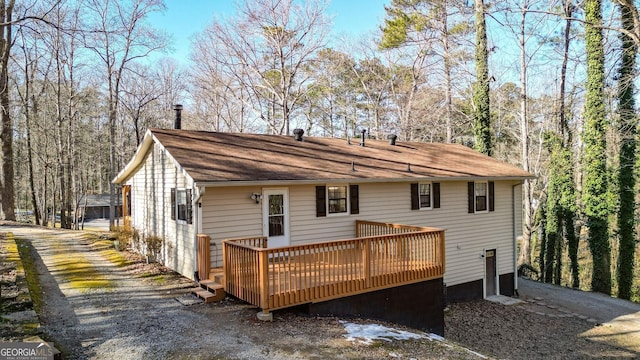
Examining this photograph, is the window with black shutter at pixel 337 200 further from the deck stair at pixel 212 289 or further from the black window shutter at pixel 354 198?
the deck stair at pixel 212 289

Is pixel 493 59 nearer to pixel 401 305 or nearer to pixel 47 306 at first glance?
pixel 401 305

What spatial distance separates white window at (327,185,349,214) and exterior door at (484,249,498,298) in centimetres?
595

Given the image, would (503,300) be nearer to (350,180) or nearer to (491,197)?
(491,197)

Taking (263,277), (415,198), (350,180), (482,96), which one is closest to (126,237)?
(350,180)

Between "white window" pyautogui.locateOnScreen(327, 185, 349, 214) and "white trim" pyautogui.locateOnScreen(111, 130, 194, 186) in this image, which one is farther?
"white window" pyautogui.locateOnScreen(327, 185, 349, 214)

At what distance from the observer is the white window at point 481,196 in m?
12.9

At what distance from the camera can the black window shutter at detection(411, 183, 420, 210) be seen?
11.6 m

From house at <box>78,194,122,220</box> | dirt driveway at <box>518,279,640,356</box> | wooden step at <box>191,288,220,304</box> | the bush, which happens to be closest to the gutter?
wooden step at <box>191,288,220,304</box>

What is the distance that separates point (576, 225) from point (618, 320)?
9.00 m

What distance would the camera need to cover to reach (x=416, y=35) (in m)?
22.5

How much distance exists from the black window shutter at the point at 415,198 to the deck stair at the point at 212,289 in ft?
19.5

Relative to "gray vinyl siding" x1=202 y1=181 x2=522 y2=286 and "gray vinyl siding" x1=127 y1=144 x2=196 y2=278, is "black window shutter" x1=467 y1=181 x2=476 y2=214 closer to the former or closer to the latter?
"gray vinyl siding" x1=202 y1=181 x2=522 y2=286

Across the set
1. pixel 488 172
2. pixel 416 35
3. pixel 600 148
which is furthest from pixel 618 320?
pixel 416 35

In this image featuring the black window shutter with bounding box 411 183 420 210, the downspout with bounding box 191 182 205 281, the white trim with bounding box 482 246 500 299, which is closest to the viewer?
the downspout with bounding box 191 182 205 281
